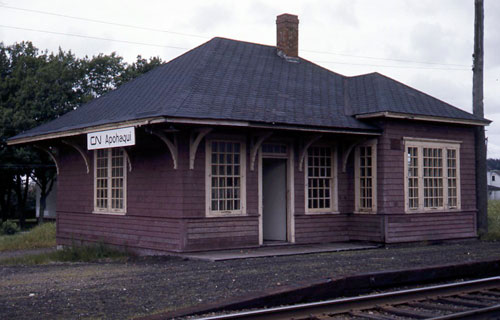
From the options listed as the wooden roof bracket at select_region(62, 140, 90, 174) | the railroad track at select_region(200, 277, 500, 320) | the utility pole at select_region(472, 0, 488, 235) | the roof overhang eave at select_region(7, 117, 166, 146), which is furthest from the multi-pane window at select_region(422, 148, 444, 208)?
the wooden roof bracket at select_region(62, 140, 90, 174)

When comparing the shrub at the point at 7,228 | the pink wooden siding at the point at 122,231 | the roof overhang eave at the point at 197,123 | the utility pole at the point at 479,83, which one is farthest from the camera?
the shrub at the point at 7,228

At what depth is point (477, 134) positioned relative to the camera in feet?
60.8

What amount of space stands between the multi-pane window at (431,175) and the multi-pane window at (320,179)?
2058 millimetres

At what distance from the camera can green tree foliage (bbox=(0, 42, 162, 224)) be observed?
116 feet

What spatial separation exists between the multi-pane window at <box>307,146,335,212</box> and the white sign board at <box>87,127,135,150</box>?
5128 millimetres

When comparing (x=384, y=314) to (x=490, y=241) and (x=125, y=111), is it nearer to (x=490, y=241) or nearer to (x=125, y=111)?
(x=125, y=111)

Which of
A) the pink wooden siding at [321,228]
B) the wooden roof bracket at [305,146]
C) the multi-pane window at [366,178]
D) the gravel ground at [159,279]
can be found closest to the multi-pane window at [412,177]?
the multi-pane window at [366,178]

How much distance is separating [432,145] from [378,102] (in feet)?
6.42

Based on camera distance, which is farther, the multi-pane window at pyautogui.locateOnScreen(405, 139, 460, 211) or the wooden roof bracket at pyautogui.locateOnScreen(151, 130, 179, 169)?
the multi-pane window at pyautogui.locateOnScreen(405, 139, 460, 211)

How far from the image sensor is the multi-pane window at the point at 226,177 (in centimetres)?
1447

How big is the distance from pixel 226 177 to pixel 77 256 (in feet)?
13.9

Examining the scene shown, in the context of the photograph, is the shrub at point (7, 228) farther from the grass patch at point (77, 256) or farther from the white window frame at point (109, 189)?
the grass patch at point (77, 256)

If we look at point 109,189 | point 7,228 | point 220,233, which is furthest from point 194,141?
point 7,228

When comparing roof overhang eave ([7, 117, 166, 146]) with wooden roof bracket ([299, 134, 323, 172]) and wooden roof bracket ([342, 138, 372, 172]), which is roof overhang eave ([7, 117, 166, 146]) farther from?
wooden roof bracket ([342, 138, 372, 172])
